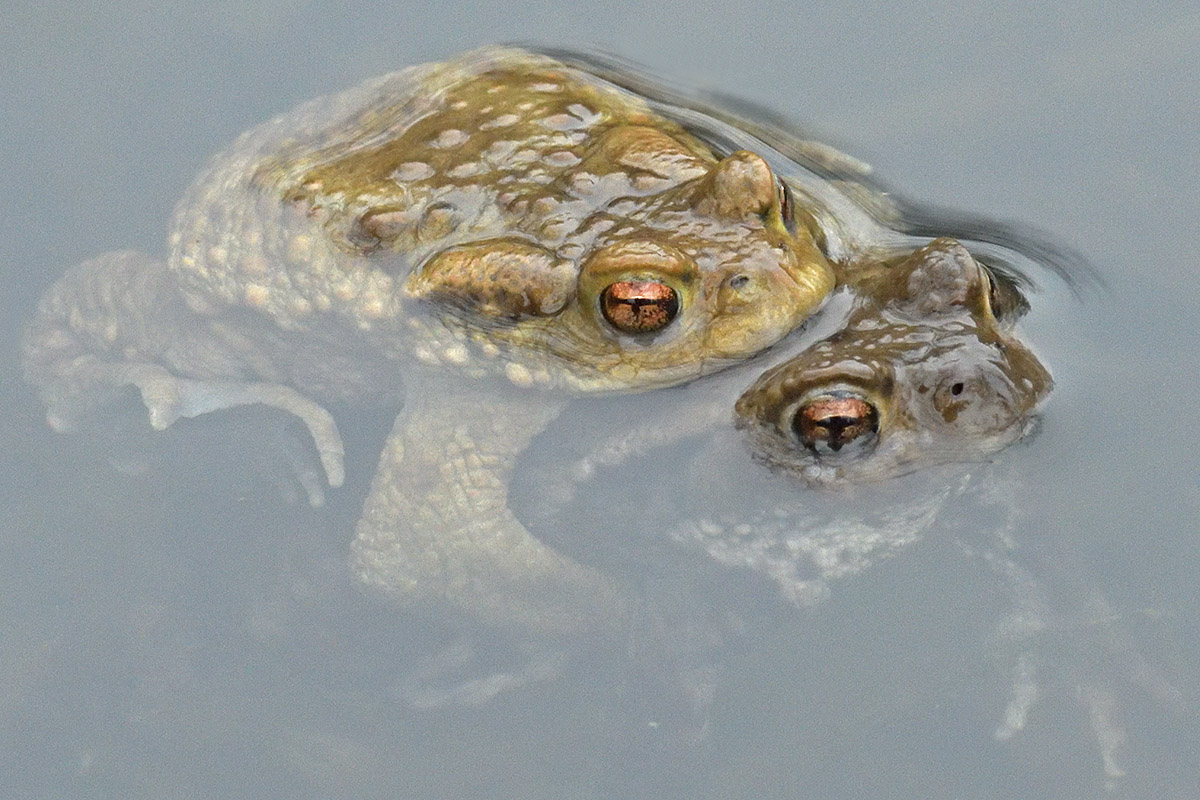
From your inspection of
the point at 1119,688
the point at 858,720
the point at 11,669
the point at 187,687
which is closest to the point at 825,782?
the point at 858,720

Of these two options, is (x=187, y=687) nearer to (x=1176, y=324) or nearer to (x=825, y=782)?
(x=825, y=782)

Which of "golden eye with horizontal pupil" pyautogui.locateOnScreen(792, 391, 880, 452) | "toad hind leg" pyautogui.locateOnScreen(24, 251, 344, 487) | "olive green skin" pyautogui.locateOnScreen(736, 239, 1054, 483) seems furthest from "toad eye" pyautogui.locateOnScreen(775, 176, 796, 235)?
"toad hind leg" pyautogui.locateOnScreen(24, 251, 344, 487)

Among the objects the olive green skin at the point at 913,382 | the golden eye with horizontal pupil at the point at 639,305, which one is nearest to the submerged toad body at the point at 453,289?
the golden eye with horizontal pupil at the point at 639,305

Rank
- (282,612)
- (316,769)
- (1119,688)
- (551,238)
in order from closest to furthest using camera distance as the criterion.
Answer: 1. (1119,688)
2. (551,238)
3. (316,769)
4. (282,612)

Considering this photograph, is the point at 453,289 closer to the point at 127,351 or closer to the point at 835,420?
the point at 835,420

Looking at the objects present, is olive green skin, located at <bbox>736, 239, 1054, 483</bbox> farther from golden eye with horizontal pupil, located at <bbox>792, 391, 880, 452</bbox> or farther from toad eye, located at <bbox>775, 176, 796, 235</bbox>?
toad eye, located at <bbox>775, 176, 796, 235</bbox>

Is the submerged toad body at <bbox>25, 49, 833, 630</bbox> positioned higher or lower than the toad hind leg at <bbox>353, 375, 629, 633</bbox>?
higher

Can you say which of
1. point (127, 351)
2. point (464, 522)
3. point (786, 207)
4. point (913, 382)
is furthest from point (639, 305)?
point (127, 351)
